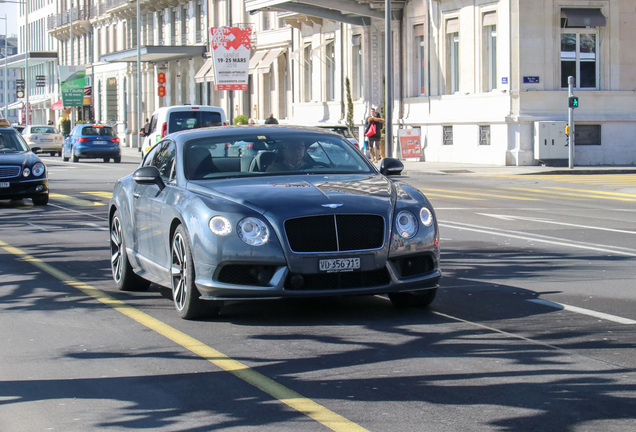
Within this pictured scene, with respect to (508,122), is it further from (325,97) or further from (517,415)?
(517,415)

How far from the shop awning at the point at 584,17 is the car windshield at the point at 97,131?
62.4ft

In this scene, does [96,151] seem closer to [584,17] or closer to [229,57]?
[229,57]

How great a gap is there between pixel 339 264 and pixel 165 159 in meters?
2.41

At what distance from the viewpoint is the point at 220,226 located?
25.4 feet

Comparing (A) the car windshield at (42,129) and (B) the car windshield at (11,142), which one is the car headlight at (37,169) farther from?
(A) the car windshield at (42,129)

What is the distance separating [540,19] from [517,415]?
3094cm

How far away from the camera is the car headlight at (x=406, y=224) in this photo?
7.95m

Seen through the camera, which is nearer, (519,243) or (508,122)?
(519,243)

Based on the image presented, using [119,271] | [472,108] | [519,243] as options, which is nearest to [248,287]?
[119,271]

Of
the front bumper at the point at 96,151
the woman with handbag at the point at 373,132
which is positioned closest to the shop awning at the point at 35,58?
the front bumper at the point at 96,151

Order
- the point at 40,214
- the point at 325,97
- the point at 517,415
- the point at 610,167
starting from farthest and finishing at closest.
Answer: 1. the point at 325,97
2. the point at 610,167
3. the point at 40,214
4. the point at 517,415

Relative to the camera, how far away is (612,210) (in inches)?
746

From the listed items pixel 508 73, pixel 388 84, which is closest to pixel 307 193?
pixel 388 84

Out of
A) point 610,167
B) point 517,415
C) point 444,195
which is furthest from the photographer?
point 610,167
